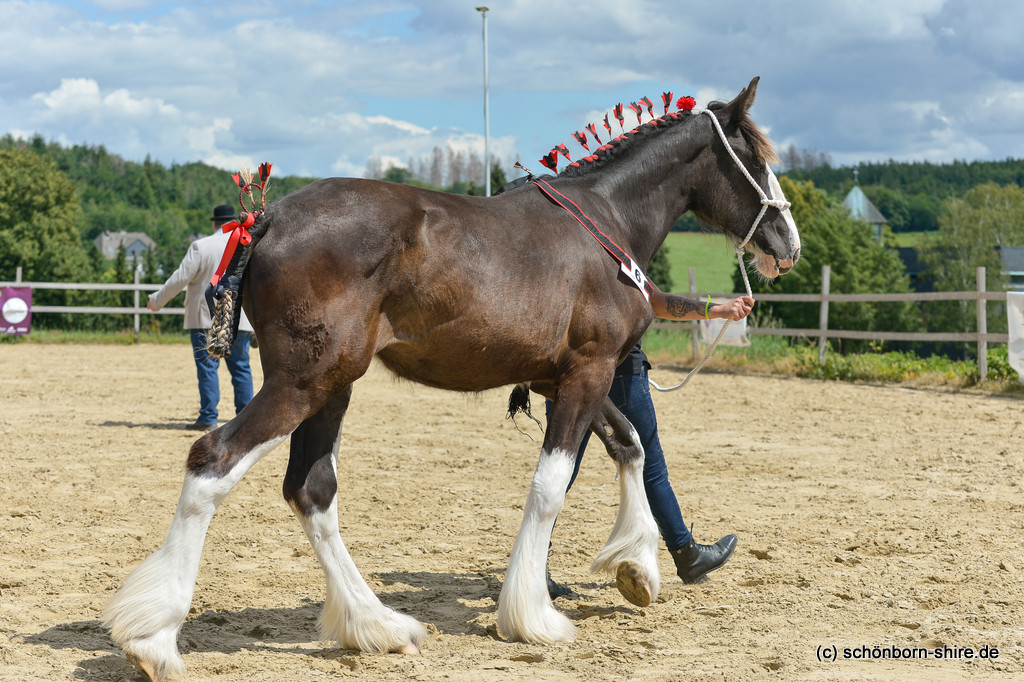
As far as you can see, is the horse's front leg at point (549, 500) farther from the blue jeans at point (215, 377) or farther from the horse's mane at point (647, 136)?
the blue jeans at point (215, 377)

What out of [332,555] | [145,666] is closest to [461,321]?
[332,555]

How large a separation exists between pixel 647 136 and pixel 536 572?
2096mm

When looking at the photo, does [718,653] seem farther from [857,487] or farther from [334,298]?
[857,487]

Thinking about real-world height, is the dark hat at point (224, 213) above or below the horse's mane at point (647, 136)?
above

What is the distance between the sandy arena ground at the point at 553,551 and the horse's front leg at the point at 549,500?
4.4 inches

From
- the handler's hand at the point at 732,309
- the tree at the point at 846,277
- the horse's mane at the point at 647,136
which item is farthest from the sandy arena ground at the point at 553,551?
the tree at the point at 846,277

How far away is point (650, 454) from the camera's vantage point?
429 cm

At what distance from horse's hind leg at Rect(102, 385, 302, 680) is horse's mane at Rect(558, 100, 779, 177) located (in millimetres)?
1852

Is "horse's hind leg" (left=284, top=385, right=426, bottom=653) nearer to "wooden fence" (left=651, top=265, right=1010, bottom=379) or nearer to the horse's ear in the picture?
the horse's ear

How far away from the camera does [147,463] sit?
23.6 feet

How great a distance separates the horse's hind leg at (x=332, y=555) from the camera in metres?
3.43

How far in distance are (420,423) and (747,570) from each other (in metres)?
5.70

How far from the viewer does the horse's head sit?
4168 millimetres

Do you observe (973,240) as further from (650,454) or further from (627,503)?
(627,503)
